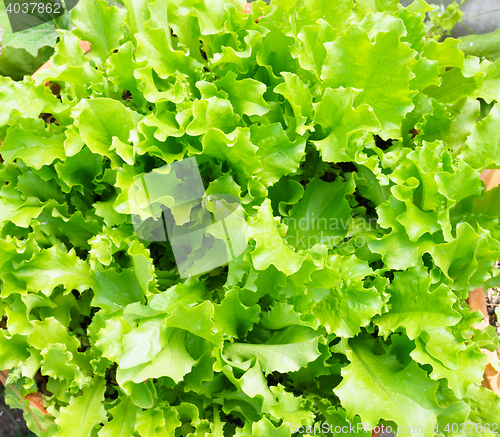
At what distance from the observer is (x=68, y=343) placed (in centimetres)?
71

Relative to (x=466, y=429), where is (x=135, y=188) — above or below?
above

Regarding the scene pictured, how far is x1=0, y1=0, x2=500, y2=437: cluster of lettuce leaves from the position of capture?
24.1 inches

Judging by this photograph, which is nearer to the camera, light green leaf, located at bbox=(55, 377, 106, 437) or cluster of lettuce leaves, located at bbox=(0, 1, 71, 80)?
light green leaf, located at bbox=(55, 377, 106, 437)

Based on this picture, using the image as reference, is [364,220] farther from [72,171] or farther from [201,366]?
[72,171]

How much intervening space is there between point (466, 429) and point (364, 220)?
37cm

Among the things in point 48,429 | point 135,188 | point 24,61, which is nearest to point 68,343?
point 48,429

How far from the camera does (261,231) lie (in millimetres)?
569

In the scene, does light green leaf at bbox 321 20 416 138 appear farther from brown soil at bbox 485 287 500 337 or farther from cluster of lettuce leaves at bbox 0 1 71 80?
cluster of lettuce leaves at bbox 0 1 71 80
